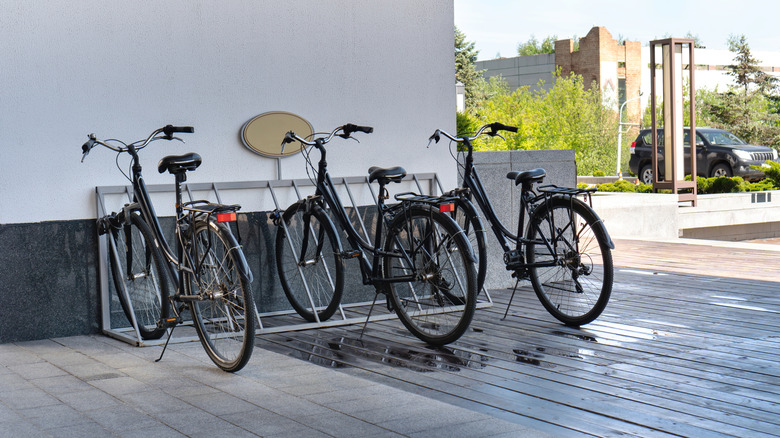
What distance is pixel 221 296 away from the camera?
473 cm

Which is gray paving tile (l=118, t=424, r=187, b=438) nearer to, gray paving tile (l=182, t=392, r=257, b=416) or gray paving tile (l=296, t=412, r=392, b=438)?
gray paving tile (l=182, t=392, r=257, b=416)

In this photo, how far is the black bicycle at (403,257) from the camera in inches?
210

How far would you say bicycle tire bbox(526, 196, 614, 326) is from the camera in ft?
→ 19.0

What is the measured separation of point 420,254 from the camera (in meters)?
5.38

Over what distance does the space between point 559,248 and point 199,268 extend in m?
2.45

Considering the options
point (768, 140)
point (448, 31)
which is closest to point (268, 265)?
point (448, 31)

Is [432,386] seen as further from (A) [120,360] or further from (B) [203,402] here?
(A) [120,360]

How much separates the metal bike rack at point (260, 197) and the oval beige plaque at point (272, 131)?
25 centimetres

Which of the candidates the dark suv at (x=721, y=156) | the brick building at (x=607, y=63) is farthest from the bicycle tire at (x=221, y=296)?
the brick building at (x=607, y=63)

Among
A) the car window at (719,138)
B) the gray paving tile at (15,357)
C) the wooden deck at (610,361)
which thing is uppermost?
the car window at (719,138)

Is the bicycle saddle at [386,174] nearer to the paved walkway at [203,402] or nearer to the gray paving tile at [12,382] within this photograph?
the paved walkway at [203,402]

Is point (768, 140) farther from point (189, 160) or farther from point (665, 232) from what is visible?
point (189, 160)

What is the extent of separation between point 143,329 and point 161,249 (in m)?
0.84

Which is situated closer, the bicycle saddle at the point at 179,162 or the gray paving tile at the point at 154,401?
the gray paving tile at the point at 154,401
